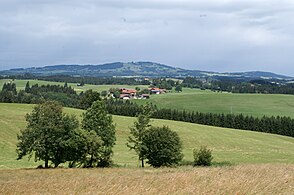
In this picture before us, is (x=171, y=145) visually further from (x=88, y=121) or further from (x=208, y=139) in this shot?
(x=208, y=139)

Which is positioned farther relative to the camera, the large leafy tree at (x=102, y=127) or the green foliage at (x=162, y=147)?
the large leafy tree at (x=102, y=127)

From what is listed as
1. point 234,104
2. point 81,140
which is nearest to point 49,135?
point 81,140

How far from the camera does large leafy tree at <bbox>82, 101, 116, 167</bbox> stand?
45.9m

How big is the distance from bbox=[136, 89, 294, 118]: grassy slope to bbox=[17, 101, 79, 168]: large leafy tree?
102m

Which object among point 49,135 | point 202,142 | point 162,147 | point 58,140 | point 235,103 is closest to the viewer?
point 58,140

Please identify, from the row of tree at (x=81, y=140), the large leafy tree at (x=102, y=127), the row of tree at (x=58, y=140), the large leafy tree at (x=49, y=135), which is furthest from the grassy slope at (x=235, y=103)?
the large leafy tree at (x=49, y=135)

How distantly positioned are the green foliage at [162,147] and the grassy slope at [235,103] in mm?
93839

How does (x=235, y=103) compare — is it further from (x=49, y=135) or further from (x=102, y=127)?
(x=49, y=135)

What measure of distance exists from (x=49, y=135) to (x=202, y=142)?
43.1m

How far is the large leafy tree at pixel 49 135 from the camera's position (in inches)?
1642

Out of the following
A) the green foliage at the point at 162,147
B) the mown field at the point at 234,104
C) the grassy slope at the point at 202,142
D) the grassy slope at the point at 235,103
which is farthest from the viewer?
the grassy slope at the point at 235,103

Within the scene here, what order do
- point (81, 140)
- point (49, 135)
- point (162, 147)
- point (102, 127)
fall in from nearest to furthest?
point (49, 135) < point (81, 140) < point (162, 147) < point (102, 127)

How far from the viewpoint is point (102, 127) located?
47688 mm

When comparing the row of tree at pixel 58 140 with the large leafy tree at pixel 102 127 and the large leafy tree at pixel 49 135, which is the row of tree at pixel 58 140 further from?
the large leafy tree at pixel 102 127
